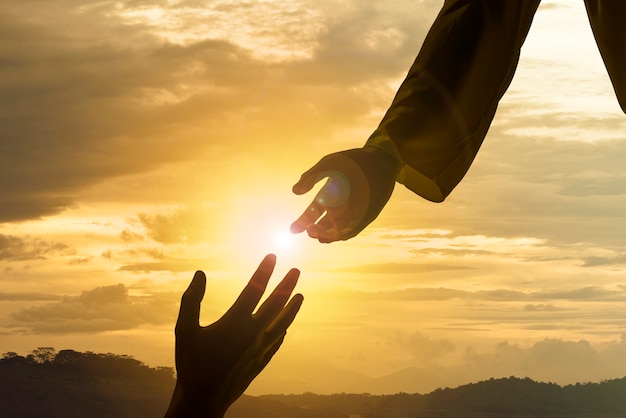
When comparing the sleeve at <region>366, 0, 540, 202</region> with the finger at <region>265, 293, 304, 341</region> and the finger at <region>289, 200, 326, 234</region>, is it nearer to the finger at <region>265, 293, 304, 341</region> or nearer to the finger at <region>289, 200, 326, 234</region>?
the finger at <region>289, 200, 326, 234</region>

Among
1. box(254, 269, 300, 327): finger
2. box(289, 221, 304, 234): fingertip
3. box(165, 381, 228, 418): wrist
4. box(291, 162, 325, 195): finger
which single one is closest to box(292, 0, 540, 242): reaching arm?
box(291, 162, 325, 195): finger

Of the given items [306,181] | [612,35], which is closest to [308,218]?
[306,181]

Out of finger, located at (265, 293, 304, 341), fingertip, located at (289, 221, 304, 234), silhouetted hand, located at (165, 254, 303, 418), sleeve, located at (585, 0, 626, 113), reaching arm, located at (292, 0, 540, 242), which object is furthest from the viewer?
sleeve, located at (585, 0, 626, 113)

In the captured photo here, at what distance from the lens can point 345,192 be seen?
14.4ft

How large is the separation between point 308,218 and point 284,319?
0.45 metres

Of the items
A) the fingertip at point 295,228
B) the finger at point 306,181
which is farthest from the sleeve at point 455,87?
the fingertip at point 295,228

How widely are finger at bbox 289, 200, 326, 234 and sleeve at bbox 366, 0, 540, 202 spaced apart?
907mm

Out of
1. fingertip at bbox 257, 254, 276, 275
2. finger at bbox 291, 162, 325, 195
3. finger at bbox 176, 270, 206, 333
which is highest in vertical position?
finger at bbox 291, 162, 325, 195

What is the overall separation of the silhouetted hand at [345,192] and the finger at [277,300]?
203mm

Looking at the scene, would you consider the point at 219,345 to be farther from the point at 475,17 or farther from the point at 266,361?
the point at 475,17

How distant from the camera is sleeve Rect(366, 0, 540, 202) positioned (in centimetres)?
505

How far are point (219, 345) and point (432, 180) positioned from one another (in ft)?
5.88

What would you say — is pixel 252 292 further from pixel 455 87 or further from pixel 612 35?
pixel 612 35

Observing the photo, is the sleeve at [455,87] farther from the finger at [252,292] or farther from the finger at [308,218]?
the finger at [252,292]
